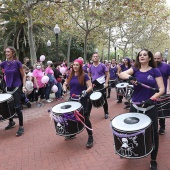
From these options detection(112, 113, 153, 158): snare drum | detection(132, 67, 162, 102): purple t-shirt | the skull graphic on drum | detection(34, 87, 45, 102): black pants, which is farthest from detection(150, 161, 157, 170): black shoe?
detection(34, 87, 45, 102): black pants

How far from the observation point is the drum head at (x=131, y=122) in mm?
2951

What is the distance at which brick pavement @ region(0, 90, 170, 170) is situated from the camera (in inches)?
145

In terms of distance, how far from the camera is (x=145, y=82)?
10.9 feet

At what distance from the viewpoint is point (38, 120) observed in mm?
6699

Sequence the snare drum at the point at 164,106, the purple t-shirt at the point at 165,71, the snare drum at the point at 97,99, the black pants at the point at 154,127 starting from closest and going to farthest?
1. the black pants at the point at 154,127
2. the snare drum at the point at 164,106
3. the purple t-shirt at the point at 165,71
4. the snare drum at the point at 97,99

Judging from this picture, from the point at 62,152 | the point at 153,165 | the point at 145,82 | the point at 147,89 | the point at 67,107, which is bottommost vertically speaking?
the point at 62,152

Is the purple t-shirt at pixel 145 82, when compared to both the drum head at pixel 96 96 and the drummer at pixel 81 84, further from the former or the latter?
the drum head at pixel 96 96

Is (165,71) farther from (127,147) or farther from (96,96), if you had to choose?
(127,147)

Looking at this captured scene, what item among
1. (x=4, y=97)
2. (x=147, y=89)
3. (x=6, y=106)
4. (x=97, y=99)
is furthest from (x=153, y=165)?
(x=4, y=97)

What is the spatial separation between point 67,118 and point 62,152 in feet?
2.51

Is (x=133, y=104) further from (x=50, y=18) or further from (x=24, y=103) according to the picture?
(x=50, y=18)

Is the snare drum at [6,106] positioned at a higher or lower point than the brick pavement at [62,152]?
higher

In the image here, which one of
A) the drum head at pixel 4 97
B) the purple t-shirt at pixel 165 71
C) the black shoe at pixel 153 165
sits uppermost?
the purple t-shirt at pixel 165 71

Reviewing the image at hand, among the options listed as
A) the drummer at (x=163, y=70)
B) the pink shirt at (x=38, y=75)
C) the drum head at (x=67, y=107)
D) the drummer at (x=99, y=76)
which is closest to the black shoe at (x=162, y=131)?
the drummer at (x=163, y=70)
